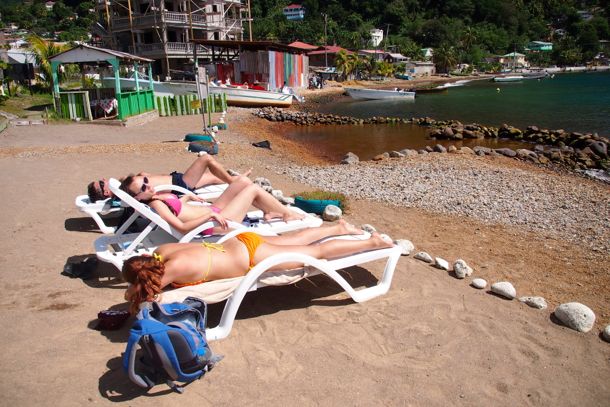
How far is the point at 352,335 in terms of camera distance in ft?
13.1

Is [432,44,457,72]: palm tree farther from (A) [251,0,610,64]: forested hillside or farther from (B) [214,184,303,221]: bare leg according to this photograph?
(B) [214,184,303,221]: bare leg

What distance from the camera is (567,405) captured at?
3252mm

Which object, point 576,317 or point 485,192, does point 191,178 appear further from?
point 485,192

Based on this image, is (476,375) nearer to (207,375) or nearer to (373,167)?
(207,375)

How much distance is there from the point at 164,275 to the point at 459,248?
14.8ft

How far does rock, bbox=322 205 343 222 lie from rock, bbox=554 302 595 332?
3.60m

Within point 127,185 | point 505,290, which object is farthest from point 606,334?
point 127,185

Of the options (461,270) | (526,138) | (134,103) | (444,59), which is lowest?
(526,138)

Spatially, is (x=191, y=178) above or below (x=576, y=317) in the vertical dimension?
above

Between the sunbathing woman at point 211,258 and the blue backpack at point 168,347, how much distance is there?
19 cm

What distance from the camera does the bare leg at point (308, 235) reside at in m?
4.53

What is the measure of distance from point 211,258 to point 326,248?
1.18 m

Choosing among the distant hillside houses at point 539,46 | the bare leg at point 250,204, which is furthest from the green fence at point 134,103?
the distant hillside houses at point 539,46

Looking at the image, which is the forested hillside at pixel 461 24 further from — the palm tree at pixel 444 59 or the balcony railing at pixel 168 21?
the balcony railing at pixel 168 21
